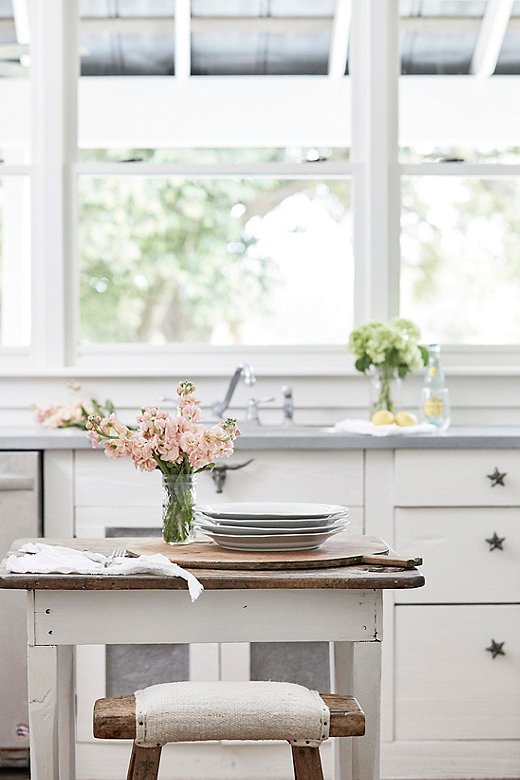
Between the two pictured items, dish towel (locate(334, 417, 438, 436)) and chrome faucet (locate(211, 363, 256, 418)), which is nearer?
dish towel (locate(334, 417, 438, 436))

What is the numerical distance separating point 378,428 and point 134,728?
156 cm

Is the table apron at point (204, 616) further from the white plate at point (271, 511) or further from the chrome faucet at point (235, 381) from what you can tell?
the chrome faucet at point (235, 381)

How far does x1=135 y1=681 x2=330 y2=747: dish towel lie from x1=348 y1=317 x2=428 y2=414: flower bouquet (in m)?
1.71

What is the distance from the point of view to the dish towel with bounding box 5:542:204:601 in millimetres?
1761

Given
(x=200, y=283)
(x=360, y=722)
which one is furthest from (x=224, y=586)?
(x=200, y=283)

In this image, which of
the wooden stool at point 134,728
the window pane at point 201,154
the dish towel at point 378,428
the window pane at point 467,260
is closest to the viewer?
the wooden stool at point 134,728

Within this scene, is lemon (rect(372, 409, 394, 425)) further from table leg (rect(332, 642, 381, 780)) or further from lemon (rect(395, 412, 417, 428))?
table leg (rect(332, 642, 381, 780))

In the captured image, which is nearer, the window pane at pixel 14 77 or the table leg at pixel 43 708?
the table leg at pixel 43 708

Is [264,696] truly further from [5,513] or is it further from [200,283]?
[200,283]

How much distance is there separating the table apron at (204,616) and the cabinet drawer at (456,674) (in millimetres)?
1182

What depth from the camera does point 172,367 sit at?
3701mm

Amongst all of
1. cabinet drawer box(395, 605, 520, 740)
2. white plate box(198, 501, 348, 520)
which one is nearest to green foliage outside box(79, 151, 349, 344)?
cabinet drawer box(395, 605, 520, 740)

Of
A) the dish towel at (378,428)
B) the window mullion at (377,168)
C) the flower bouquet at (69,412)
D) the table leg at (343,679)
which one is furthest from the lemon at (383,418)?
the table leg at (343,679)

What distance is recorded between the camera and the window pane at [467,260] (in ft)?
13.4
